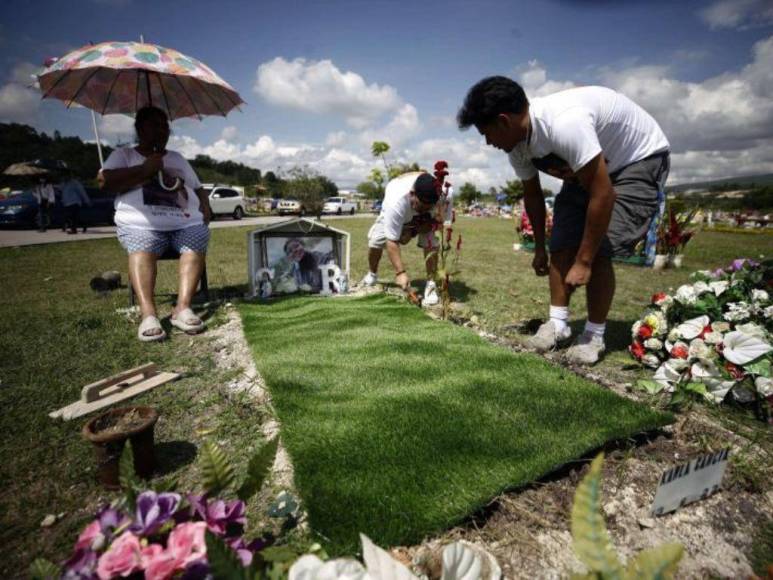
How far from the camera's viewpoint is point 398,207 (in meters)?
4.07

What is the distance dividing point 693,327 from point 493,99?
1.71 metres

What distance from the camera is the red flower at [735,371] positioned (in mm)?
1978

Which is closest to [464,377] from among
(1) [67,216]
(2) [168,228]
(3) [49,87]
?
(2) [168,228]

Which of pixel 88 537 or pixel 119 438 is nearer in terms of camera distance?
pixel 88 537

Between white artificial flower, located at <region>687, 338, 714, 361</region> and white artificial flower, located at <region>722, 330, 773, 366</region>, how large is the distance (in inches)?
2.5

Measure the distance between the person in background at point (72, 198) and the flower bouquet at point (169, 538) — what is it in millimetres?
12431

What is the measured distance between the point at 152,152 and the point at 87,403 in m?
2.26

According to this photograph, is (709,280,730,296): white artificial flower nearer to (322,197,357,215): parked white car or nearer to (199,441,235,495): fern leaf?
(199,441,235,495): fern leaf

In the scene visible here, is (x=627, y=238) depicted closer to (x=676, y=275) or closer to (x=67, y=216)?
(x=676, y=275)

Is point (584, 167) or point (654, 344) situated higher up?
point (584, 167)

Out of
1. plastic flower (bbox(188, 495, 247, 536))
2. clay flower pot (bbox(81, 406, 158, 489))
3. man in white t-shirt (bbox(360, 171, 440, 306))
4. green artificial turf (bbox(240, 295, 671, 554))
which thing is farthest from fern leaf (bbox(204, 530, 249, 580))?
man in white t-shirt (bbox(360, 171, 440, 306))

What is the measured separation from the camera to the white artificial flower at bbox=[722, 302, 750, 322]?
84.3 inches

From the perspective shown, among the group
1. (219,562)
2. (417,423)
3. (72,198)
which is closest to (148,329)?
(417,423)

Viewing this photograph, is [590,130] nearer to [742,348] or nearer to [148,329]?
[742,348]
